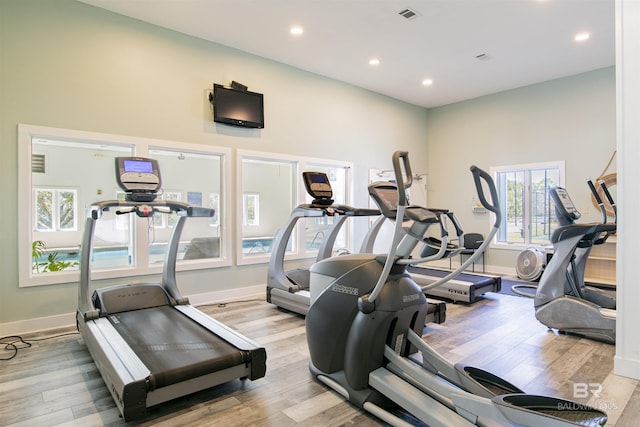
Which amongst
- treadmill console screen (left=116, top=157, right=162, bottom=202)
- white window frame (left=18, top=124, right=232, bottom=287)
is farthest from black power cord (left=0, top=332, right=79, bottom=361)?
treadmill console screen (left=116, top=157, right=162, bottom=202)

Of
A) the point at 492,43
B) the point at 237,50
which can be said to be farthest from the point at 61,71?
the point at 492,43

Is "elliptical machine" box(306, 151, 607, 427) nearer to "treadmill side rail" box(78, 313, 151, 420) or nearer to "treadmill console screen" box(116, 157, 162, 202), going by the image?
"treadmill side rail" box(78, 313, 151, 420)

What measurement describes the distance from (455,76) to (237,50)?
3828 millimetres

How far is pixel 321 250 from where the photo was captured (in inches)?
188

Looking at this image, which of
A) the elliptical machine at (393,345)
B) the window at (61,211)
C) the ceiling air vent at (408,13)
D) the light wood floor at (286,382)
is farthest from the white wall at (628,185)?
the window at (61,211)

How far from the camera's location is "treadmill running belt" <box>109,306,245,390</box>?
2.27 meters

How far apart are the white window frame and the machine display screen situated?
1278 millimetres

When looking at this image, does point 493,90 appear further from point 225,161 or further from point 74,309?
point 74,309

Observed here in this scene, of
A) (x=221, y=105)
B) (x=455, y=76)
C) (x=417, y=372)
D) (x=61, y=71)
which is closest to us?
(x=417, y=372)

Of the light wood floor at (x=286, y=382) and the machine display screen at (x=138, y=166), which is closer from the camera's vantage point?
the light wood floor at (x=286, y=382)

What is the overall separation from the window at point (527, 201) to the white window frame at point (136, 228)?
5511mm

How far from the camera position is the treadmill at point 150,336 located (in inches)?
86.2

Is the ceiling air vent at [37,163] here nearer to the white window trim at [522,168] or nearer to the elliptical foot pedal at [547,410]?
the elliptical foot pedal at [547,410]

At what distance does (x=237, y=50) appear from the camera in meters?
5.28
